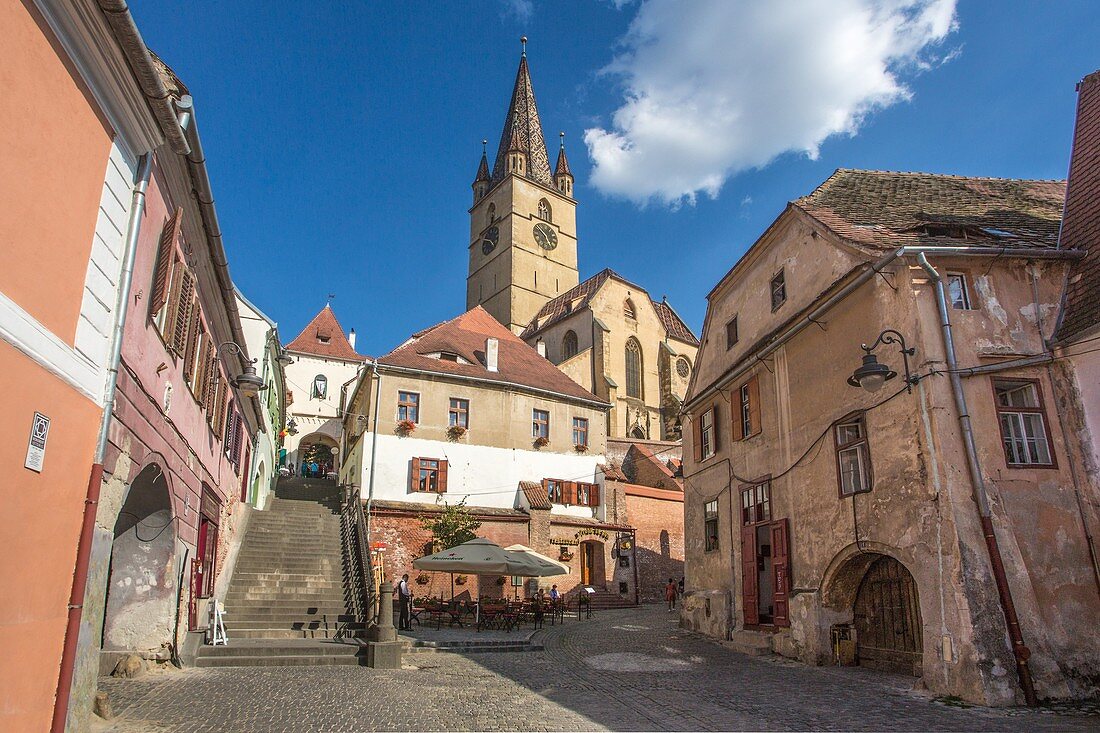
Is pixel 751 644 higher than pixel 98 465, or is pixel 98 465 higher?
pixel 98 465

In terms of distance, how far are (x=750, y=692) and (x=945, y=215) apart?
10272 millimetres

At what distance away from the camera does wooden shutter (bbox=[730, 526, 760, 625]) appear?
17.0 m

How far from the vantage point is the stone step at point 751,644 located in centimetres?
1534

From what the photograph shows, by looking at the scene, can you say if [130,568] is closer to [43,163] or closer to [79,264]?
[79,264]

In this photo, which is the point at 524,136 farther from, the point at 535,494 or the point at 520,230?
the point at 535,494

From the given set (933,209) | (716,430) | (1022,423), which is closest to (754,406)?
(716,430)

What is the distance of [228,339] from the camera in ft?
50.1

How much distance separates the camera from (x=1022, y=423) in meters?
11.7

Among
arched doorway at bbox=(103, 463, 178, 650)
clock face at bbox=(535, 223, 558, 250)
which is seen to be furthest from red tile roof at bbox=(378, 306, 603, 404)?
clock face at bbox=(535, 223, 558, 250)

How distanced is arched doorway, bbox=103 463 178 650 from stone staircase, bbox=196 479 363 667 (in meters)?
1.94

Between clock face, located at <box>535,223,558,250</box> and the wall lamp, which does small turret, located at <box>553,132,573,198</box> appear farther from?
the wall lamp

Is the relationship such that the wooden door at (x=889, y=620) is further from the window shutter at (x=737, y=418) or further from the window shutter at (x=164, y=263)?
the window shutter at (x=164, y=263)

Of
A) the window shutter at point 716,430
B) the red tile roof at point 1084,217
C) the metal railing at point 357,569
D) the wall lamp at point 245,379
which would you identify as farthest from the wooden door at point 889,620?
the wall lamp at point 245,379

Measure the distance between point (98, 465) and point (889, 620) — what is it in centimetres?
1270
